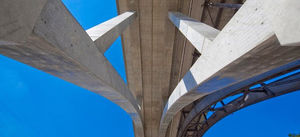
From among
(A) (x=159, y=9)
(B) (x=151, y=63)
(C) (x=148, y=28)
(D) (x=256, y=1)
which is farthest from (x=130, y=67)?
(D) (x=256, y=1)

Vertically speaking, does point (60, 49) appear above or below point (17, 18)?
below

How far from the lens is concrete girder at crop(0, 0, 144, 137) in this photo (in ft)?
7.52

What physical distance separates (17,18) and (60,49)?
0.84 meters

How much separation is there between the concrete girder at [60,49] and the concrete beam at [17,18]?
2.9 inches

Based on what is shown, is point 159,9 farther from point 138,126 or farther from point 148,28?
point 138,126

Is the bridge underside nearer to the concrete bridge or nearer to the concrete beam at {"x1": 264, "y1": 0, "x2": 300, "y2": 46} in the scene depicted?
the concrete bridge

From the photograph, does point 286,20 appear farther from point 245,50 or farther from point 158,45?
point 158,45

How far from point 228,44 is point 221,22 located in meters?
9.42

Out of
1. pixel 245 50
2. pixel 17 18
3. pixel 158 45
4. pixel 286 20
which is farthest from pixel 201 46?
pixel 158 45

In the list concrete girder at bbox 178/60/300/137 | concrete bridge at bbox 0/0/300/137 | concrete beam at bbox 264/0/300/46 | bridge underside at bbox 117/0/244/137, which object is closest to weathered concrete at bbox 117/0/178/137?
bridge underside at bbox 117/0/244/137

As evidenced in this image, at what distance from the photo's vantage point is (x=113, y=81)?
5.37 metres

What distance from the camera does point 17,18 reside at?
5.93ft

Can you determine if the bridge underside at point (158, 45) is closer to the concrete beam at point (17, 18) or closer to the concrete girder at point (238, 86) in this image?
the concrete girder at point (238, 86)

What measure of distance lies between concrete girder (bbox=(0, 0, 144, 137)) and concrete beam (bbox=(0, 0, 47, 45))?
72mm
